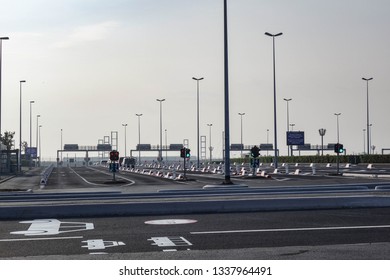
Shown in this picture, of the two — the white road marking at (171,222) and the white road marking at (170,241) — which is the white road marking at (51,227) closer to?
the white road marking at (171,222)

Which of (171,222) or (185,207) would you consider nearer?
(171,222)

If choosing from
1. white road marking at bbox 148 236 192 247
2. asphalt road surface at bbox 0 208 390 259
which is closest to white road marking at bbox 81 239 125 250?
asphalt road surface at bbox 0 208 390 259

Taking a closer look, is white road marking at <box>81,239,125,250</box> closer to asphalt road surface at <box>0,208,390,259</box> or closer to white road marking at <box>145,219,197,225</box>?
asphalt road surface at <box>0,208,390,259</box>

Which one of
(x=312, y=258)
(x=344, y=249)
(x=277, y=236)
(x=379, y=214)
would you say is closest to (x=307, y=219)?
(x=379, y=214)

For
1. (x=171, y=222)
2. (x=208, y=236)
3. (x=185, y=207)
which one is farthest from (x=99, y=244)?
(x=185, y=207)

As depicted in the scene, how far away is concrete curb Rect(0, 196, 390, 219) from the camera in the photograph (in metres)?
17.7

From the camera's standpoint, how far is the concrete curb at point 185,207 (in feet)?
58.1

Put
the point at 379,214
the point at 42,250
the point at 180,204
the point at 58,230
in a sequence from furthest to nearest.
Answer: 1. the point at 180,204
2. the point at 379,214
3. the point at 58,230
4. the point at 42,250

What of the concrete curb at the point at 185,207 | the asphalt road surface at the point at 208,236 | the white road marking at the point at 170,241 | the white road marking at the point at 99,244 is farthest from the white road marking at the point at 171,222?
the white road marking at the point at 99,244

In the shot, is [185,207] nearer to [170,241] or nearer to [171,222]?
[171,222]

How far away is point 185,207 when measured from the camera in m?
18.4

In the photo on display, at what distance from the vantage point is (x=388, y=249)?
35.6ft
